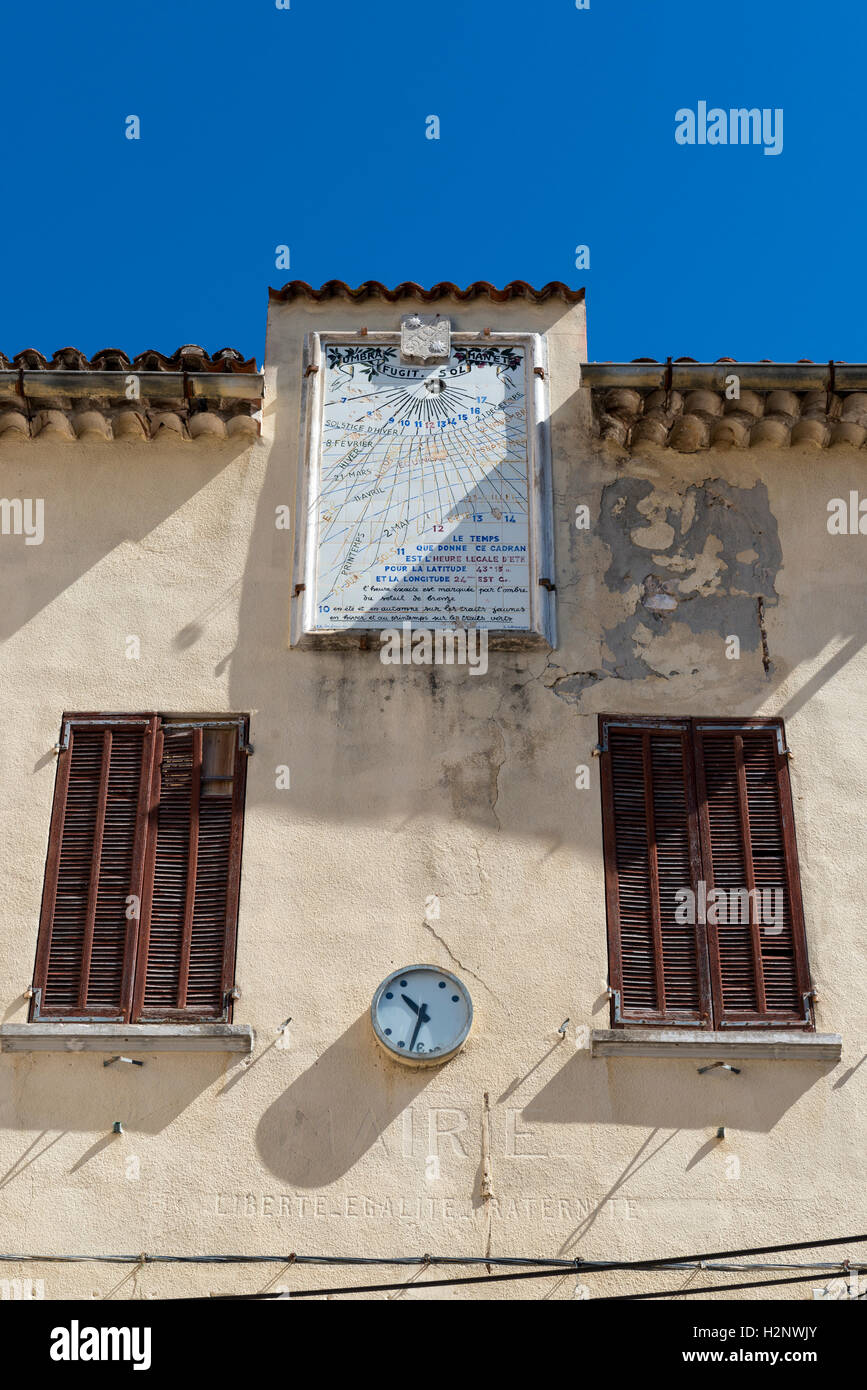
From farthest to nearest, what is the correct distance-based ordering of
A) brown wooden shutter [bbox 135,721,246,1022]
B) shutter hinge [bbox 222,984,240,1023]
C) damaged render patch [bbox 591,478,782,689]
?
damaged render patch [bbox 591,478,782,689]
brown wooden shutter [bbox 135,721,246,1022]
shutter hinge [bbox 222,984,240,1023]

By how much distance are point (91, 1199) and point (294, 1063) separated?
133 cm

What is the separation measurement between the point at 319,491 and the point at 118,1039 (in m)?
3.98

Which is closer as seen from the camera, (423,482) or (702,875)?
(702,875)

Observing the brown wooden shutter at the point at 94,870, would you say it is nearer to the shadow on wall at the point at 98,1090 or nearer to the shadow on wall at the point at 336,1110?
the shadow on wall at the point at 98,1090

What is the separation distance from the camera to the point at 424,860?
993 cm

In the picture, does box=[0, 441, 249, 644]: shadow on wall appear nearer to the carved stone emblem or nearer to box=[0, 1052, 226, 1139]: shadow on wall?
the carved stone emblem

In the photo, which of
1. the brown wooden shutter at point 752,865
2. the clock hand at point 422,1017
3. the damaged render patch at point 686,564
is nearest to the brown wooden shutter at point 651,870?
the brown wooden shutter at point 752,865

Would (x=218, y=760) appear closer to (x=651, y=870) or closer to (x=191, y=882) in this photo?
(x=191, y=882)

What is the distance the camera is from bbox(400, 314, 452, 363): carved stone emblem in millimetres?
11758

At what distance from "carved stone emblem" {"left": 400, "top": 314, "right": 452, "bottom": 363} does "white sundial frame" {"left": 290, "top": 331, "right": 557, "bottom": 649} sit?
0.07 meters

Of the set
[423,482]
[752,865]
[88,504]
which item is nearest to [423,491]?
[423,482]

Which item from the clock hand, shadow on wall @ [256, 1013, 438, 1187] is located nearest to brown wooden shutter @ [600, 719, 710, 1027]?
the clock hand

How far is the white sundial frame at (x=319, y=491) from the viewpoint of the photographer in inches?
416
